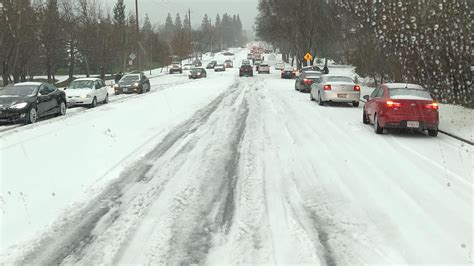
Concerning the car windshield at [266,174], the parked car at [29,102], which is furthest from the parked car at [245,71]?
the parked car at [29,102]

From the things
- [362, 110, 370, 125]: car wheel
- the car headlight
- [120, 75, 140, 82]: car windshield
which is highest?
[120, 75, 140, 82]: car windshield

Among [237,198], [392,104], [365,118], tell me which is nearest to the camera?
[237,198]

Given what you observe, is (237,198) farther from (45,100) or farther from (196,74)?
(196,74)

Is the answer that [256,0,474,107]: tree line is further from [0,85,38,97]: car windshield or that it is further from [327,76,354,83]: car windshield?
[0,85,38,97]: car windshield

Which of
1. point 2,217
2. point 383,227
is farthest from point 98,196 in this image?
point 383,227

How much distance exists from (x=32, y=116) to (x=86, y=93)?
614 centimetres

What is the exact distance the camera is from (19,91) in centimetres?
1839

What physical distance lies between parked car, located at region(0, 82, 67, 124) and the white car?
9.70 ft

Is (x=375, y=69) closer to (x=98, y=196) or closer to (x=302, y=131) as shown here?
(x=302, y=131)

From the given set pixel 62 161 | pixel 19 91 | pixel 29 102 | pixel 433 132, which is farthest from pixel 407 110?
pixel 19 91

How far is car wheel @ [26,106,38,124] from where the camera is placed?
17.2m

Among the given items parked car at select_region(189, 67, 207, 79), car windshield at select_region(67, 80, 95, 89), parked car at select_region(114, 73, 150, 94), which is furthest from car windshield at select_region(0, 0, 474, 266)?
parked car at select_region(189, 67, 207, 79)

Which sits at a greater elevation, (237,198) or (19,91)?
(19,91)

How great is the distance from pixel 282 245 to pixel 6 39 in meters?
38.1
